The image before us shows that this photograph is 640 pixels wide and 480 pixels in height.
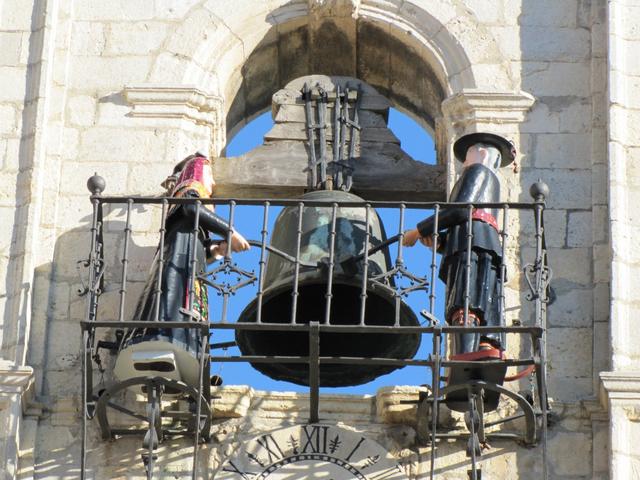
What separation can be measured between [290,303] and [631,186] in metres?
1.54

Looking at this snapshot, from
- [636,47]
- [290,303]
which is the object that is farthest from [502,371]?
[636,47]

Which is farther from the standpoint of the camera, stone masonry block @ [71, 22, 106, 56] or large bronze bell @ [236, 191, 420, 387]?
stone masonry block @ [71, 22, 106, 56]

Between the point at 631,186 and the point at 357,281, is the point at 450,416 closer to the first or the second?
the point at 357,281

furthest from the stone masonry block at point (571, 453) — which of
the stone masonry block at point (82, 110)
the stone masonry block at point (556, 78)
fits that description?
the stone masonry block at point (82, 110)

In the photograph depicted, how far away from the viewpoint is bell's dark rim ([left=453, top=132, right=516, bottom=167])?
10.9 metres

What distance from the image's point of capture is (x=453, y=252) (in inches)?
408

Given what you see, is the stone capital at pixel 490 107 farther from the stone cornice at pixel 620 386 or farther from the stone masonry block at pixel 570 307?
the stone cornice at pixel 620 386

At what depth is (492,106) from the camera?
11383 millimetres

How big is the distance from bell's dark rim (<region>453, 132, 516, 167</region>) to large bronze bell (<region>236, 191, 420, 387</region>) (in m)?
0.47

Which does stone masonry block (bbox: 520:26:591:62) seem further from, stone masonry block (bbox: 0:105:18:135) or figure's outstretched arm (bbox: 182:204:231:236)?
stone masonry block (bbox: 0:105:18:135)

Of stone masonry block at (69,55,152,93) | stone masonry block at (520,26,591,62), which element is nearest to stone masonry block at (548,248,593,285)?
stone masonry block at (520,26,591,62)

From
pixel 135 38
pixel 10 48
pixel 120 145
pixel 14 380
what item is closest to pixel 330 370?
pixel 14 380

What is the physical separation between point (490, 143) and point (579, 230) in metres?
0.54

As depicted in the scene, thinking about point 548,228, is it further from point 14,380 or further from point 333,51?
point 14,380
